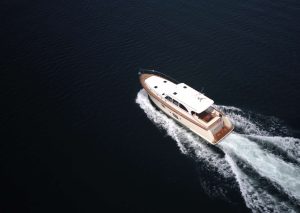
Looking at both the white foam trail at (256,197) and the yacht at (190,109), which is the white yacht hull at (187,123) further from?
the white foam trail at (256,197)

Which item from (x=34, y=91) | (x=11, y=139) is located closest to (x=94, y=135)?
(x=11, y=139)

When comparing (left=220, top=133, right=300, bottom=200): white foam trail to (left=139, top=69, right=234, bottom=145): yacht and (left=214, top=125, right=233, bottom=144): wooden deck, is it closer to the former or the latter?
Result: (left=214, top=125, right=233, bottom=144): wooden deck

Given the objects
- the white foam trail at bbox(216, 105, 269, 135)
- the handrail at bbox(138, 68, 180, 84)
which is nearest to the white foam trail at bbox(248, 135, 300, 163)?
the white foam trail at bbox(216, 105, 269, 135)

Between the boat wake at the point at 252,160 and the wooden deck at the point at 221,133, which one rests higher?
the wooden deck at the point at 221,133

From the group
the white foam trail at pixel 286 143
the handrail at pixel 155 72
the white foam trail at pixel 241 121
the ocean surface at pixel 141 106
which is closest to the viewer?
the ocean surface at pixel 141 106

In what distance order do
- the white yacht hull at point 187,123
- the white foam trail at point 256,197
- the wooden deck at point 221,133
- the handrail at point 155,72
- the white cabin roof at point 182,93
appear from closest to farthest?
the white foam trail at point 256,197
the wooden deck at point 221,133
the white yacht hull at point 187,123
the white cabin roof at point 182,93
the handrail at point 155,72

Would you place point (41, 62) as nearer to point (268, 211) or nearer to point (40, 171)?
point (40, 171)

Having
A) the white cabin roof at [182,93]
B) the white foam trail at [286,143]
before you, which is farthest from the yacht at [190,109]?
the white foam trail at [286,143]
